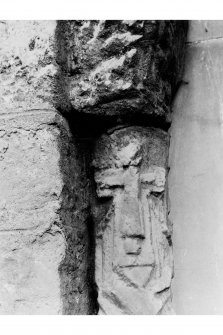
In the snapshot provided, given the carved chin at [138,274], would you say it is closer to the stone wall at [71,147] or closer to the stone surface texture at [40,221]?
the stone wall at [71,147]

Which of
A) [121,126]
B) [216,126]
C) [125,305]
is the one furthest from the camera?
[216,126]

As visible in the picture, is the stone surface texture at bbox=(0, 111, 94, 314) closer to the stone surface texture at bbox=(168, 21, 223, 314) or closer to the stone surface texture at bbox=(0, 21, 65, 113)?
the stone surface texture at bbox=(0, 21, 65, 113)

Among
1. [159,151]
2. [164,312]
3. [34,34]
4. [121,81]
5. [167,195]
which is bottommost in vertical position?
[164,312]

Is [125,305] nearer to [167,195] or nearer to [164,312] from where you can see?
[164,312]

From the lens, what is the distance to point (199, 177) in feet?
5.17

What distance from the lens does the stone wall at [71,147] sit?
1307 millimetres

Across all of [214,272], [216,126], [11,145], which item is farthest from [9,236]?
[216,126]

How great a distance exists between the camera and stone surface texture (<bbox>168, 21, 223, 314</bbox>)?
1520 mm

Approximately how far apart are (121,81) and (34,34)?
0.28m

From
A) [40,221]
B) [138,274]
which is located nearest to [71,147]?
[40,221]

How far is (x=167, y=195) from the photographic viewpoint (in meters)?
1.49

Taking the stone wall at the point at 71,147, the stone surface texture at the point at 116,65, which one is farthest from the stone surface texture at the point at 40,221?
the stone surface texture at the point at 116,65

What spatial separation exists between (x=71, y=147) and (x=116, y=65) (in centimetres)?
26

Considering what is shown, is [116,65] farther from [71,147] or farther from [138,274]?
[138,274]
